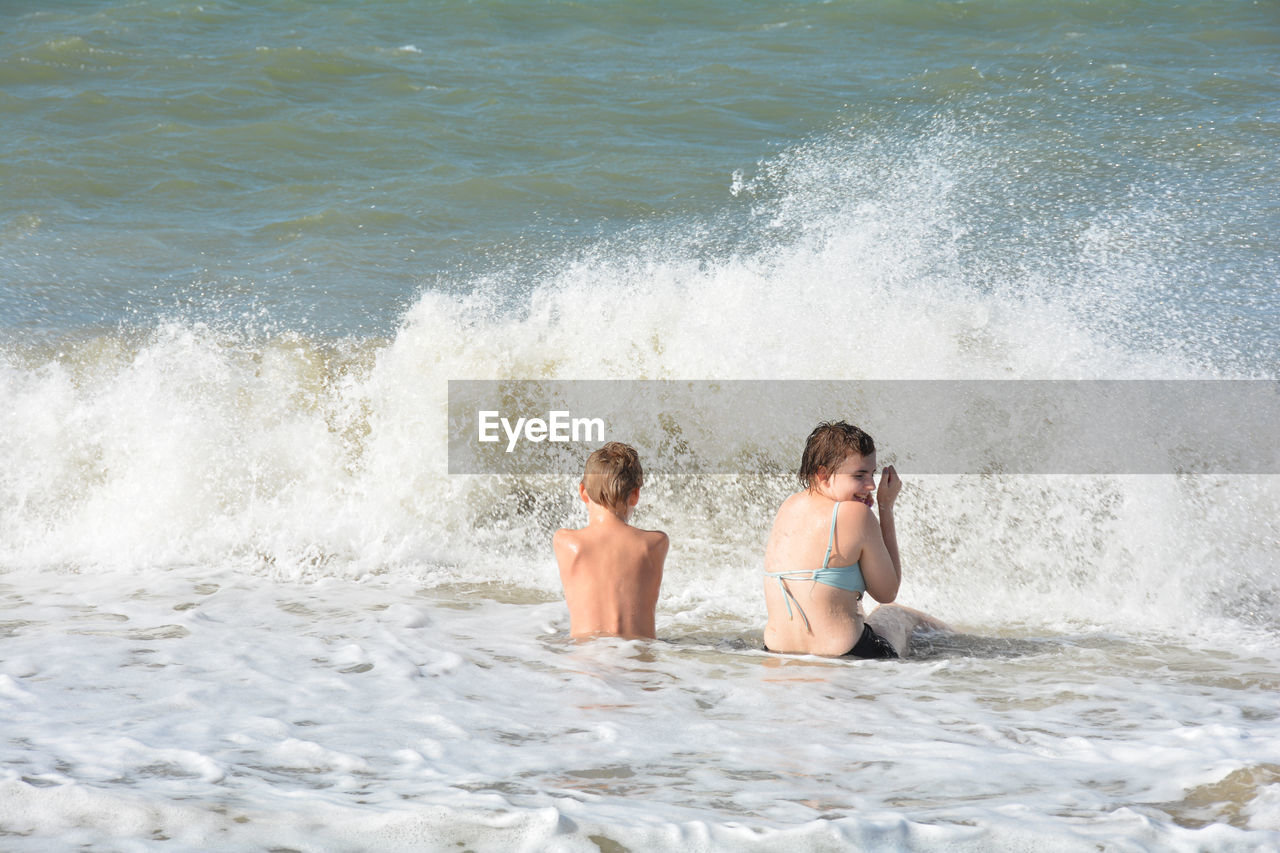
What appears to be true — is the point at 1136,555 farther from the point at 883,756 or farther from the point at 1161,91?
the point at 1161,91

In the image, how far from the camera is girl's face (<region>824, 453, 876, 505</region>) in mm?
4188

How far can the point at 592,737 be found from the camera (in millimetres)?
3375

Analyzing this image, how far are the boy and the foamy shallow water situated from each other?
0.46 feet

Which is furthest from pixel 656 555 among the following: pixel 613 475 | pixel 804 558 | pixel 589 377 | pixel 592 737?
pixel 589 377

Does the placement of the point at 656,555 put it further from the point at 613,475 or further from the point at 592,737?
the point at 592,737

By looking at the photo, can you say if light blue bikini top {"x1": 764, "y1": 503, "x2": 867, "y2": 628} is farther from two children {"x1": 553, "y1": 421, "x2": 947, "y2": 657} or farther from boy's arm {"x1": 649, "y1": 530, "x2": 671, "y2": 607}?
boy's arm {"x1": 649, "y1": 530, "x2": 671, "y2": 607}

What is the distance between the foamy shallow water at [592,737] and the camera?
267cm

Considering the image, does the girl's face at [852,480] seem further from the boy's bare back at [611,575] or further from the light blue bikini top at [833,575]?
the boy's bare back at [611,575]

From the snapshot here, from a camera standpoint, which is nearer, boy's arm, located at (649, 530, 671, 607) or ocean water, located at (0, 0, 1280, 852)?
ocean water, located at (0, 0, 1280, 852)

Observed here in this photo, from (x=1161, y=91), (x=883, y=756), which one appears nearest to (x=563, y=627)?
(x=883, y=756)

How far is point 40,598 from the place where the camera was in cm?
523

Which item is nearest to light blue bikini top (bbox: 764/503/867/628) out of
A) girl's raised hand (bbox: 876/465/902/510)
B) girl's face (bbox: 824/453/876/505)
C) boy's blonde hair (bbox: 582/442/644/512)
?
girl's face (bbox: 824/453/876/505)

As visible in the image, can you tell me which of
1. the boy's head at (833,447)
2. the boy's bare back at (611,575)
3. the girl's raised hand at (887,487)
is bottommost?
the boy's bare back at (611,575)

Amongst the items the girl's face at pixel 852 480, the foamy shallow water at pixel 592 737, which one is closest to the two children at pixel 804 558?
the girl's face at pixel 852 480
